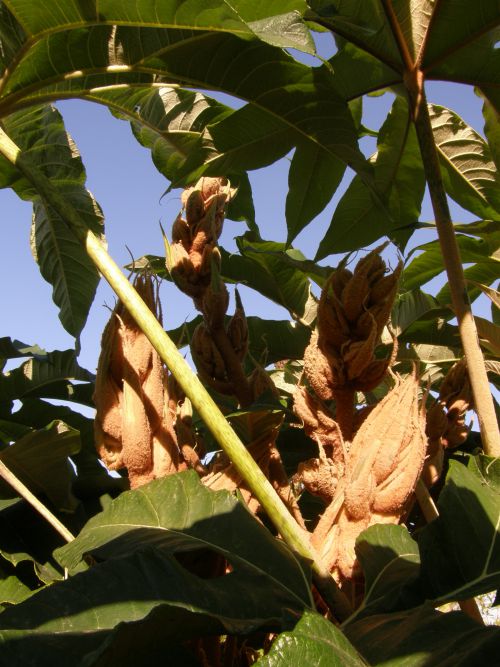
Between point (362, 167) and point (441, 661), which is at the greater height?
point (362, 167)

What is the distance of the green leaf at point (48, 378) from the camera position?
2145 millimetres

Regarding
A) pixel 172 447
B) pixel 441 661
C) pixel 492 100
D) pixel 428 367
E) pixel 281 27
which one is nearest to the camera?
pixel 441 661

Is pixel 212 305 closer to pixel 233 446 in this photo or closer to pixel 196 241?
pixel 196 241

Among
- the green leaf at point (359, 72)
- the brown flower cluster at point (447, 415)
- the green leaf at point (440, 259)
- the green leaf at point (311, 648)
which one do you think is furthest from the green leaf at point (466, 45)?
the green leaf at point (311, 648)

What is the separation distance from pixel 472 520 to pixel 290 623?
417 millimetres

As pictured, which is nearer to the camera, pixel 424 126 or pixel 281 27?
pixel 281 27

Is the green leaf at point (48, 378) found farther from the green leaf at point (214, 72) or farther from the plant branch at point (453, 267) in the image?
the plant branch at point (453, 267)

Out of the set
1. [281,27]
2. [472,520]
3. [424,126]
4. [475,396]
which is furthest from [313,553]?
[424,126]

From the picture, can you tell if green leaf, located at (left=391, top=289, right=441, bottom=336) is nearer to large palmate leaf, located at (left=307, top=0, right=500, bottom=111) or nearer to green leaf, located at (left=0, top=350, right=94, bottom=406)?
large palmate leaf, located at (left=307, top=0, right=500, bottom=111)

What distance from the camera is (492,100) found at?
166 cm

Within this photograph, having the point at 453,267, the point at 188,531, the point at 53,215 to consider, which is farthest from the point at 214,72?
the point at 188,531

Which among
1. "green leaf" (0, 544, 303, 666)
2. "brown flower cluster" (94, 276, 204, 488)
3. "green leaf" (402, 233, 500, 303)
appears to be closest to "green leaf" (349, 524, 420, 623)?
"green leaf" (0, 544, 303, 666)

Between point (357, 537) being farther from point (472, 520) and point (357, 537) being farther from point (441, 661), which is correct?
point (441, 661)

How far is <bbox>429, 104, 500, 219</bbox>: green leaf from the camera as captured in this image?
73.4 inches
